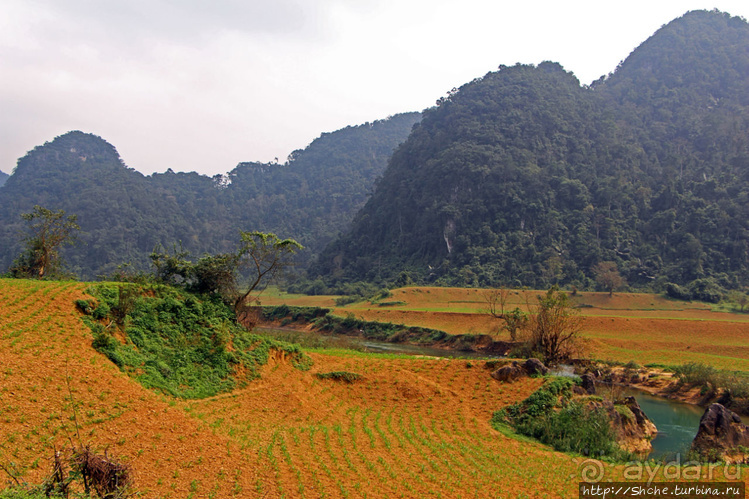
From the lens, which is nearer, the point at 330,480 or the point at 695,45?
the point at 330,480

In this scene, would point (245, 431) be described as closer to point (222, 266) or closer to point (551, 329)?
point (222, 266)

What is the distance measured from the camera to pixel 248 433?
11.4 meters

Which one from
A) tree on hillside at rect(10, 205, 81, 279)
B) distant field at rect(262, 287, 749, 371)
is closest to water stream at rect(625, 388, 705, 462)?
distant field at rect(262, 287, 749, 371)

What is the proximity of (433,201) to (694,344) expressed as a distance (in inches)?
2411

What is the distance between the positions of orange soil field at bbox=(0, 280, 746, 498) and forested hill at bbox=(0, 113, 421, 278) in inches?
3521

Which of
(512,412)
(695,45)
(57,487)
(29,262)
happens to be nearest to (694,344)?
(512,412)

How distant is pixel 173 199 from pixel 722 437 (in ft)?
497

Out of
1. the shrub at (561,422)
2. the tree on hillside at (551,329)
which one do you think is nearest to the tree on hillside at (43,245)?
the shrub at (561,422)

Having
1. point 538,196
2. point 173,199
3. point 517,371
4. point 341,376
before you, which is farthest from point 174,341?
point 173,199

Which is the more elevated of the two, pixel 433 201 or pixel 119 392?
pixel 433 201

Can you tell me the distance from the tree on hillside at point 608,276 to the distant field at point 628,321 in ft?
15.5

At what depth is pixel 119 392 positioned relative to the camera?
10852 mm

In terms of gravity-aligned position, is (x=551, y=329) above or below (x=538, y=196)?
below

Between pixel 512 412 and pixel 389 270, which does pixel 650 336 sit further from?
pixel 389 270
